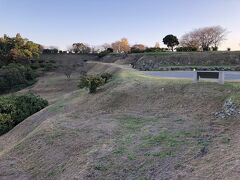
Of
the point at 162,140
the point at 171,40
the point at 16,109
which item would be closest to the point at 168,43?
the point at 171,40

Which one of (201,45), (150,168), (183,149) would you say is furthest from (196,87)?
(201,45)

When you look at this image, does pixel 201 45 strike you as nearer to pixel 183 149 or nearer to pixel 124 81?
pixel 124 81

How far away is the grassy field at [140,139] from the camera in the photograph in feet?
23.8

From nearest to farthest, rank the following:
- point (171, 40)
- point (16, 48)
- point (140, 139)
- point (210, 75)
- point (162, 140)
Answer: point (162, 140) < point (140, 139) < point (210, 75) < point (16, 48) < point (171, 40)

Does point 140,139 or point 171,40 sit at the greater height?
point 171,40

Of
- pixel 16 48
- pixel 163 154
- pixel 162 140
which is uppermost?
pixel 16 48

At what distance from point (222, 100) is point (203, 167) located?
14.4 feet

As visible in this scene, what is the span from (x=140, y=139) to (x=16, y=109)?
11.1 meters

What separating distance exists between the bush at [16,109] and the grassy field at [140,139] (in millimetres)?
1817

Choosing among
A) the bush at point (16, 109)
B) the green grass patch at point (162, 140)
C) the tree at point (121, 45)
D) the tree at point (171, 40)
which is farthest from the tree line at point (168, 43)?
the green grass patch at point (162, 140)

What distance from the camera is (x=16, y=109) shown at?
17797 mm

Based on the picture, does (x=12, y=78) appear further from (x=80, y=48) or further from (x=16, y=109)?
(x=80, y=48)

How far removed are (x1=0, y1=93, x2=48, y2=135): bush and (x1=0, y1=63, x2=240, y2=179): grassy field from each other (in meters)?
1.82

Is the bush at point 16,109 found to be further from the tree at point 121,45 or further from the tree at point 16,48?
the tree at point 121,45
